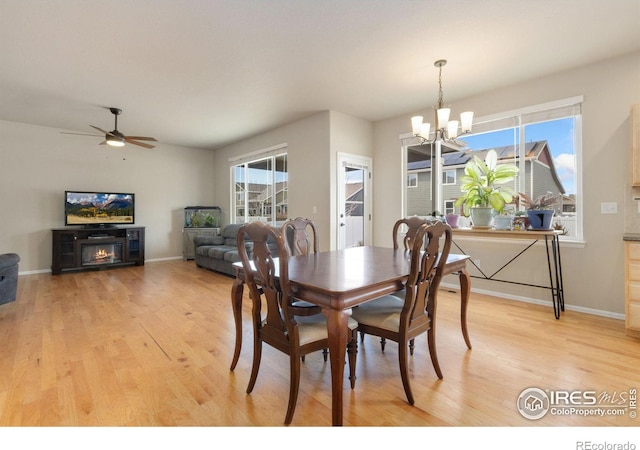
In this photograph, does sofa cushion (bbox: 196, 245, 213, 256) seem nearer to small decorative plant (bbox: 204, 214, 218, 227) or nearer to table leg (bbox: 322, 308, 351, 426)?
small decorative plant (bbox: 204, 214, 218, 227)

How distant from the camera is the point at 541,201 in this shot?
321 cm

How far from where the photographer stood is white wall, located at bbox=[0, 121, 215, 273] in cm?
509

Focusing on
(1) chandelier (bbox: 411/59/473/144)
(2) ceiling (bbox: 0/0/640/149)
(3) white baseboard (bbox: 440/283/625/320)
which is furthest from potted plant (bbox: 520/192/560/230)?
(2) ceiling (bbox: 0/0/640/149)

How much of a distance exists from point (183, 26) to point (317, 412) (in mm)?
3012

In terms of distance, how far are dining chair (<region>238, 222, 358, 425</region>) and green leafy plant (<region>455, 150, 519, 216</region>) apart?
102 inches

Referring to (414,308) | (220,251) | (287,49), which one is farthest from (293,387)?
(220,251)

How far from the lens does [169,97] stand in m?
3.97

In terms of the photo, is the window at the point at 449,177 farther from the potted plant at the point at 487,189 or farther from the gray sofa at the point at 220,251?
the gray sofa at the point at 220,251

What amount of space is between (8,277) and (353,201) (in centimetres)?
440

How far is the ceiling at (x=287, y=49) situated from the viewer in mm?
2246

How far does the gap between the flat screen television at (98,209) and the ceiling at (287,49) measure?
5.73ft

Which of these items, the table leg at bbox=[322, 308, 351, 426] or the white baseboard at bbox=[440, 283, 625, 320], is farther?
the white baseboard at bbox=[440, 283, 625, 320]

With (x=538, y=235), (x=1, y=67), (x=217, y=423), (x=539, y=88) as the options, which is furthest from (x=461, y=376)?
(x=1, y=67)

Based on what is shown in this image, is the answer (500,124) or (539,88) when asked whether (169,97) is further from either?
(539,88)
